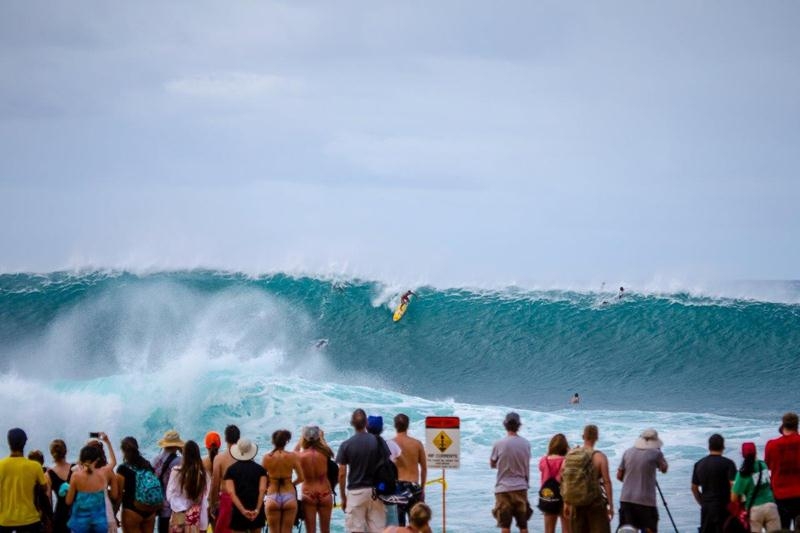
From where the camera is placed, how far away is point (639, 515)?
315 inches

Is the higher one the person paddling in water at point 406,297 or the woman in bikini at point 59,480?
the person paddling in water at point 406,297

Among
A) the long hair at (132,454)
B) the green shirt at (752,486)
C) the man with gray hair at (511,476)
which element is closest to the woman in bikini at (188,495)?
the long hair at (132,454)

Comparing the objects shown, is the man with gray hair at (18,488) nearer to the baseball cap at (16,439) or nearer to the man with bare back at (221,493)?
the baseball cap at (16,439)

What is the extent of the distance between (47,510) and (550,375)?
73.1 feet

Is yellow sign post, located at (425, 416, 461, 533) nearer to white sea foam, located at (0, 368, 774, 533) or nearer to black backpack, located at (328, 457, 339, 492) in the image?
black backpack, located at (328, 457, 339, 492)

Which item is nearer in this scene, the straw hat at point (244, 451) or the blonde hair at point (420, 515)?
the blonde hair at point (420, 515)

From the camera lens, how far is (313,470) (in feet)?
27.1

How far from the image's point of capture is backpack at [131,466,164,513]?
7.81 metres

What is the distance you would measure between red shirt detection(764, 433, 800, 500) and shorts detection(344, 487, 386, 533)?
2.97 m

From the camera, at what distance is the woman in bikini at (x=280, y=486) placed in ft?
26.2

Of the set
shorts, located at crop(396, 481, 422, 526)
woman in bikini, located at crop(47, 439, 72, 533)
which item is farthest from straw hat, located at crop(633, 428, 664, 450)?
woman in bikini, located at crop(47, 439, 72, 533)

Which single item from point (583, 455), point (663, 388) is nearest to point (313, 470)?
point (583, 455)

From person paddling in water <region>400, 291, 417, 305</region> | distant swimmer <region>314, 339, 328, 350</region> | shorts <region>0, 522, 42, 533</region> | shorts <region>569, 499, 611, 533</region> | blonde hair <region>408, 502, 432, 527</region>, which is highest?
person paddling in water <region>400, 291, 417, 305</region>

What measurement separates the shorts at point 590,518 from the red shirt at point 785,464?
1351 millimetres
